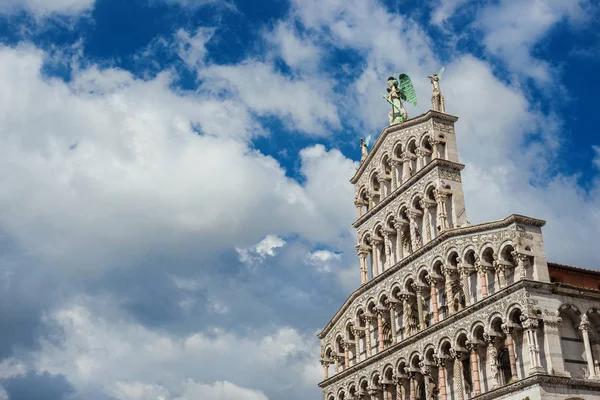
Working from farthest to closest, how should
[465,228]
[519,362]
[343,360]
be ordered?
1. [343,360]
2. [465,228]
3. [519,362]

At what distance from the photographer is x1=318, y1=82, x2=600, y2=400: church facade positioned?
4416cm

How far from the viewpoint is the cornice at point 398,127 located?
181ft

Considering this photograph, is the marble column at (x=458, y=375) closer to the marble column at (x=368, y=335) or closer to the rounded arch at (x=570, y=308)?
the rounded arch at (x=570, y=308)

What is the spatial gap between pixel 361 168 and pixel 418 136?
704 centimetres

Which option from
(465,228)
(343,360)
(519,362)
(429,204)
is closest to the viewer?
(519,362)

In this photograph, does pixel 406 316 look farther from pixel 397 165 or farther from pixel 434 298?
pixel 397 165

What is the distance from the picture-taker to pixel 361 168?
62250 millimetres

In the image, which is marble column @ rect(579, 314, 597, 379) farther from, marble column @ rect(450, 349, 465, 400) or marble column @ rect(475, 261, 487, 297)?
marble column @ rect(450, 349, 465, 400)

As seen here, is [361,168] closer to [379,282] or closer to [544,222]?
[379,282]

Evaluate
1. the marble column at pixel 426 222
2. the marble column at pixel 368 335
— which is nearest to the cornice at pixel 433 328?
the marble column at pixel 368 335

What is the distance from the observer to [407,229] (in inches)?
2218

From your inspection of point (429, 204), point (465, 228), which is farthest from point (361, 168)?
point (465, 228)

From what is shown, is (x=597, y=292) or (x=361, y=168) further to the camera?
(x=361, y=168)

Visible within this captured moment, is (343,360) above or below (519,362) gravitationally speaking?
above
